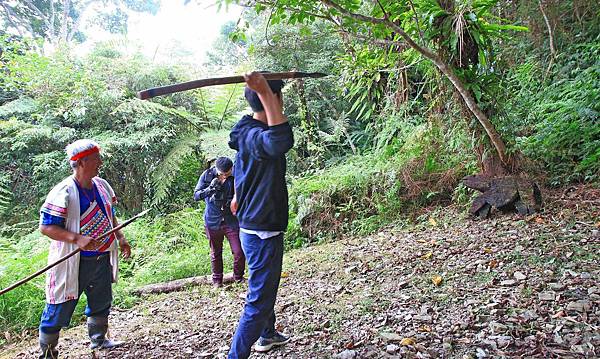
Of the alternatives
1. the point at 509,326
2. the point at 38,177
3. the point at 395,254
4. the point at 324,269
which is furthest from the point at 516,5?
the point at 38,177

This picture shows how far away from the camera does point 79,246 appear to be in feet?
9.79

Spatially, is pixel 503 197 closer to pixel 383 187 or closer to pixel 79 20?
pixel 383 187

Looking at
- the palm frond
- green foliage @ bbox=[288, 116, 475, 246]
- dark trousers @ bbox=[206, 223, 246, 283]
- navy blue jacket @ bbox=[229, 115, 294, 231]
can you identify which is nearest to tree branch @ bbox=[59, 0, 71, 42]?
the palm frond

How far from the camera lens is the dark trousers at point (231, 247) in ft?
16.7

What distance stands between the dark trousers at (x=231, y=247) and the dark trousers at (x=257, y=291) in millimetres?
2519

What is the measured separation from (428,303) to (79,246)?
2637mm

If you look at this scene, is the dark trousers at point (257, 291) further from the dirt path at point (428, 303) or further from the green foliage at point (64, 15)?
the green foliage at point (64, 15)

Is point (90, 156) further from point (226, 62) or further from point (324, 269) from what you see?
point (226, 62)

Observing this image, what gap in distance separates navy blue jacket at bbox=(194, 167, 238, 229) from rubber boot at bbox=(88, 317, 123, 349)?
1.81m

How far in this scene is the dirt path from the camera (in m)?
2.69

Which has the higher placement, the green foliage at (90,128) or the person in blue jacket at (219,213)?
the green foliage at (90,128)

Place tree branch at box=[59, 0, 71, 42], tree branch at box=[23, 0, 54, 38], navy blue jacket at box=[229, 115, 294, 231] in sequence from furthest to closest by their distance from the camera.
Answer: tree branch at box=[59, 0, 71, 42], tree branch at box=[23, 0, 54, 38], navy blue jacket at box=[229, 115, 294, 231]

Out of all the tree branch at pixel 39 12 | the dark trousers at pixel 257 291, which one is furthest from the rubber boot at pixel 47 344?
the tree branch at pixel 39 12

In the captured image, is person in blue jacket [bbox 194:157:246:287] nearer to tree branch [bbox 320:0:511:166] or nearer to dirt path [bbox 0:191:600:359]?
dirt path [bbox 0:191:600:359]
